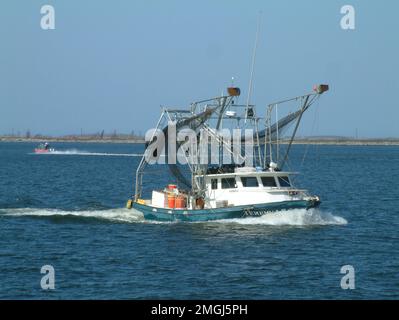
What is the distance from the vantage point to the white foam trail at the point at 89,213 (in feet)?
184

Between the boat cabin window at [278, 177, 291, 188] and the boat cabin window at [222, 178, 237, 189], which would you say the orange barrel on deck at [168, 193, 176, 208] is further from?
the boat cabin window at [278, 177, 291, 188]

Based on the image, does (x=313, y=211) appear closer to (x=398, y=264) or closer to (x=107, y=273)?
(x=398, y=264)

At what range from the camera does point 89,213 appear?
192 feet

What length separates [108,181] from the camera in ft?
340

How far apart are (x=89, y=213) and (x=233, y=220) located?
14457mm

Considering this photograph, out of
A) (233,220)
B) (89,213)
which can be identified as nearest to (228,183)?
(233,220)

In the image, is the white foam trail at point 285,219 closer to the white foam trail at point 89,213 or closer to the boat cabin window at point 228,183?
the boat cabin window at point 228,183

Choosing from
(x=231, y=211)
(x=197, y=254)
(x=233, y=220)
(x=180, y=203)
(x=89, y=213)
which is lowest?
(x=197, y=254)

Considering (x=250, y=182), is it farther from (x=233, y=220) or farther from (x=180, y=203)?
(x=180, y=203)

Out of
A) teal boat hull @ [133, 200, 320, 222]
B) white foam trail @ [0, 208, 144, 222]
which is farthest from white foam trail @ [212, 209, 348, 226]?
white foam trail @ [0, 208, 144, 222]

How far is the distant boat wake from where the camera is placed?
4812cm

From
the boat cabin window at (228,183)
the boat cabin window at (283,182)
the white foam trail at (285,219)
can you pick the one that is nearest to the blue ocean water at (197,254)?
the white foam trail at (285,219)
